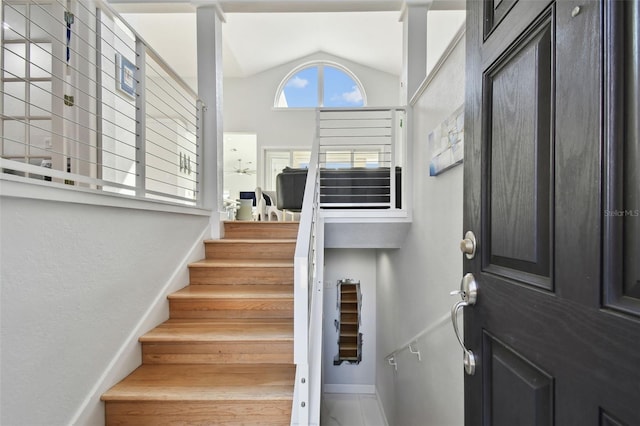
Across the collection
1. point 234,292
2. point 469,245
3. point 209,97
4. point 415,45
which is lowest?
point 234,292

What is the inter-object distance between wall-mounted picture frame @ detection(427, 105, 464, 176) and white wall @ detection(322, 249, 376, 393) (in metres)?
2.45

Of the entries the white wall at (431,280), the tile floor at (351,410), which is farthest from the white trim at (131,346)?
the tile floor at (351,410)

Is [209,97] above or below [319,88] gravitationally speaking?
below

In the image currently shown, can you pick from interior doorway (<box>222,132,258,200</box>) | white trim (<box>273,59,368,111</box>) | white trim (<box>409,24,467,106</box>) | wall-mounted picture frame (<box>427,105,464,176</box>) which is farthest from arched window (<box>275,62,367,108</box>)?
wall-mounted picture frame (<box>427,105,464,176</box>)

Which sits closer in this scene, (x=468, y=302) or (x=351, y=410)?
(x=468, y=302)

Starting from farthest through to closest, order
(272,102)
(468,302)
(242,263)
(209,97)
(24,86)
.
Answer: (272,102)
(209,97)
(242,263)
(24,86)
(468,302)

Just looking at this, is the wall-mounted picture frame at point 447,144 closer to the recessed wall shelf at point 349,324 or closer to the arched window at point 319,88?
the recessed wall shelf at point 349,324

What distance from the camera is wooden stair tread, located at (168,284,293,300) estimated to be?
6.68 ft

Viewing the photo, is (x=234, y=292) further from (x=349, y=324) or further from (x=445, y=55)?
(x=349, y=324)

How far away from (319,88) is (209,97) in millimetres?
4486

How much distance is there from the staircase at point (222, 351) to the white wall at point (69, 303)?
0.13 meters

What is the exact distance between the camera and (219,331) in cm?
183

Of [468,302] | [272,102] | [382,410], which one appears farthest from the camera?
[272,102]

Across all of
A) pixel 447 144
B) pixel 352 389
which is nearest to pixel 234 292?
pixel 447 144
